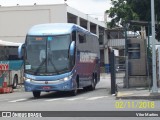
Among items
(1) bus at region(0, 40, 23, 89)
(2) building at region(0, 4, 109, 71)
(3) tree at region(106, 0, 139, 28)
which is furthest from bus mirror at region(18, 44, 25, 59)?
(2) building at region(0, 4, 109, 71)

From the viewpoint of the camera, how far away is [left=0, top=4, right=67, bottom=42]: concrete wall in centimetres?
6034

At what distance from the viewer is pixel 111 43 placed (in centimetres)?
8275

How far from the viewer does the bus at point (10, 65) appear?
32.4 m

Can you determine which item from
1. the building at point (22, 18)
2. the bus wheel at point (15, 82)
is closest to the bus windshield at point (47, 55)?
the bus wheel at point (15, 82)

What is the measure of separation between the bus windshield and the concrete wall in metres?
35.2

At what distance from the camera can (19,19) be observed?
61.0 m

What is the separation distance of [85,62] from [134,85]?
333 cm

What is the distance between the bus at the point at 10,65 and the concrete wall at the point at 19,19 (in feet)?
77.1

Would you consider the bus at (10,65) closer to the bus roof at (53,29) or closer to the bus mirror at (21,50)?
the bus mirror at (21,50)

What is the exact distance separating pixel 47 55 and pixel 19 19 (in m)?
37.2

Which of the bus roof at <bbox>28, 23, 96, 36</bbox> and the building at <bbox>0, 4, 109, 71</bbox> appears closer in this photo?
the bus roof at <bbox>28, 23, 96, 36</bbox>

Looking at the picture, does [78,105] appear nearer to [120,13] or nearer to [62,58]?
[62,58]

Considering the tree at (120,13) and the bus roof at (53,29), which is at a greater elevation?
the tree at (120,13)

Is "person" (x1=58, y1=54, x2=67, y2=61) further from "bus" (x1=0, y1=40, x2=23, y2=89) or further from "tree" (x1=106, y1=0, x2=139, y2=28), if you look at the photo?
"tree" (x1=106, y1=0, x2=139, y2=28)
